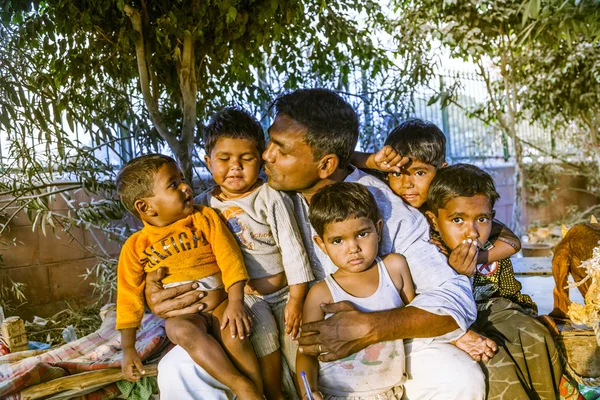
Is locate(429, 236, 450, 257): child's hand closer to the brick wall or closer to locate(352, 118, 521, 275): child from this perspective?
locate(352, 118, 521, 275): child

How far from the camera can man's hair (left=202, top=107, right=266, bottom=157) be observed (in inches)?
107

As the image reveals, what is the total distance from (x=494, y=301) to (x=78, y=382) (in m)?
1.99

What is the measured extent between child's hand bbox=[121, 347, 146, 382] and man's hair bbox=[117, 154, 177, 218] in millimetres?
675

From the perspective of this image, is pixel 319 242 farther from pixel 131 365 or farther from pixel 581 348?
pixel 581 348

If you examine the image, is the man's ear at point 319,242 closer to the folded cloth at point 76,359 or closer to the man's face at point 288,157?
the man's face at point 288,157

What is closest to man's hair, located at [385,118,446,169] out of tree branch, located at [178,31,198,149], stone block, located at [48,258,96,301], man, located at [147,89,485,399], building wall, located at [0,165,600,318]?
man, located at [147,89,485,399]

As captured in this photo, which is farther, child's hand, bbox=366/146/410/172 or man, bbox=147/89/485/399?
child's hand, bbox=366/146/410/172

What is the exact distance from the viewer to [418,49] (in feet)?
20.4

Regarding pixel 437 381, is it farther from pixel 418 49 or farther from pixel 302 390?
pixel 418 49

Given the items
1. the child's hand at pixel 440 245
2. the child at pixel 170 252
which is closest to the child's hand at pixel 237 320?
the child at pixel 170 252

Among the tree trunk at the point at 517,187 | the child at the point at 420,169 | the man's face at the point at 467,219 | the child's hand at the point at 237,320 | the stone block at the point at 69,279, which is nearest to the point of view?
the child's hand at the point at 237,320

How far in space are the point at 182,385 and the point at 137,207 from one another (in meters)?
0.80

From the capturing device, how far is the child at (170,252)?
8.32 feet

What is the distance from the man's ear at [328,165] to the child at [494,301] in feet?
1.60
